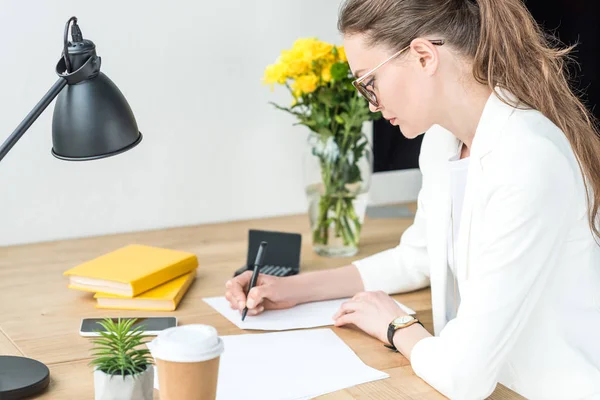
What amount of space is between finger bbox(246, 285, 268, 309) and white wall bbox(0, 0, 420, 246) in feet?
2.44

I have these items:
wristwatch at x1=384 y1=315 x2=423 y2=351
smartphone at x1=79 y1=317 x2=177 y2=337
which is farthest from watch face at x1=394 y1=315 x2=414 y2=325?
smartphone at x1=79 y1=317 x2=177 y2=337

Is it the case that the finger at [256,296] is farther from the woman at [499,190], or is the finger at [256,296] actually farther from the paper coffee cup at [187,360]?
the paper coffee cup at [187,360]

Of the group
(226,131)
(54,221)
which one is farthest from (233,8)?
(54,221)

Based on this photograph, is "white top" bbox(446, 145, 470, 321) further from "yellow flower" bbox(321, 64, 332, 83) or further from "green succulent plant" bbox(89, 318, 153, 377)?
"green succulent plant" bbox(89, 318, 153, 377)

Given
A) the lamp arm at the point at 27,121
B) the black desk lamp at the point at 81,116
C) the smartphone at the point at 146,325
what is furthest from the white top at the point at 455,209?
the lamp arm at the point at 27,121

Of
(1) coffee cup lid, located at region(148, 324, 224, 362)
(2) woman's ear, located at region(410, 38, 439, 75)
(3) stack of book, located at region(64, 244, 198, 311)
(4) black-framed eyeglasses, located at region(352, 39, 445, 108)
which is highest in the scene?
(2) woman's ear, located at region(410, 38, 439, 75)

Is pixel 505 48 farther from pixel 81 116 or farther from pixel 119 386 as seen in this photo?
pixel 119 386

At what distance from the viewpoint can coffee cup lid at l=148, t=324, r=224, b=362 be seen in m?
0.93

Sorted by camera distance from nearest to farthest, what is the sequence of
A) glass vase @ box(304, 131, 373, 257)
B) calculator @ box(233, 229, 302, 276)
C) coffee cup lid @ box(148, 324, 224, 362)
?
1. coffee cup lid @ box(148, 324, 224, 362)
2. calculator @ box(233, 229, 302, 276)
3. glass vase @ box(304, 131, 373, 257)

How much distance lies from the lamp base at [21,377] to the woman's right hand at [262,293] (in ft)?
1.31

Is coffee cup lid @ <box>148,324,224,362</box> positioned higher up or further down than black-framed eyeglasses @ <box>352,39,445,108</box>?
further down

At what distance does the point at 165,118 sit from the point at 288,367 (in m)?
1.05

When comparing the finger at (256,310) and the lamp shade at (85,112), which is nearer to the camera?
the lamp shade at (85,112)

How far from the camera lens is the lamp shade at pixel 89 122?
1.18 meters
